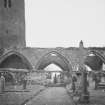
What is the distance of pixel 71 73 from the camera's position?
2717 centimetres

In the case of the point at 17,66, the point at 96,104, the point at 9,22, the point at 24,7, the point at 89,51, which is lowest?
the point at 96,104

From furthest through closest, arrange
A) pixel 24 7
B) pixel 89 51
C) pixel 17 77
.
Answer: pixel 24 7 → pixel 89 51 → pixel 17 77

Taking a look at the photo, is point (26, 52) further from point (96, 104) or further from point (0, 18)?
point (96, 104)

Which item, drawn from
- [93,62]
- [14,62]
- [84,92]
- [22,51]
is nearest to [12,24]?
[22,51]

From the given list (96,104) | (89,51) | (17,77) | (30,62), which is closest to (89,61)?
(89,51)

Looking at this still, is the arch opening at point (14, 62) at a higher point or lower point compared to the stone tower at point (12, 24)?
lower

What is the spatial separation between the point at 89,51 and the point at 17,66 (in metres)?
10.0

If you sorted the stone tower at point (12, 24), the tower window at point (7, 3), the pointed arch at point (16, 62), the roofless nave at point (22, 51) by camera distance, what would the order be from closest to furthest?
the roofless nave at point (22, 51) → the pointed arch at point (16, 62) → the stone tower at point (12, 24) → the tower window at point (7, 3)

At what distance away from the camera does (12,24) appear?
1251 inches

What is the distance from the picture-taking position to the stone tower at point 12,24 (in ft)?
102

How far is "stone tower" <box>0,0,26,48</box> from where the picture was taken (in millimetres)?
31109

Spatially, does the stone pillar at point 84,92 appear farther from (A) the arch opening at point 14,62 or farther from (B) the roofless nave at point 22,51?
(A) the arch opening at point 14,62

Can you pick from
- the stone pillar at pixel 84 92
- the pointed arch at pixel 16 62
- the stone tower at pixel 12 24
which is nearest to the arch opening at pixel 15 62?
the pointed arch at pixel 16 62

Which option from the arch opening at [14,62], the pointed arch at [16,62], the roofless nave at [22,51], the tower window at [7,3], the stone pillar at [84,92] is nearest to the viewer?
the stone pillar at [84,92]
